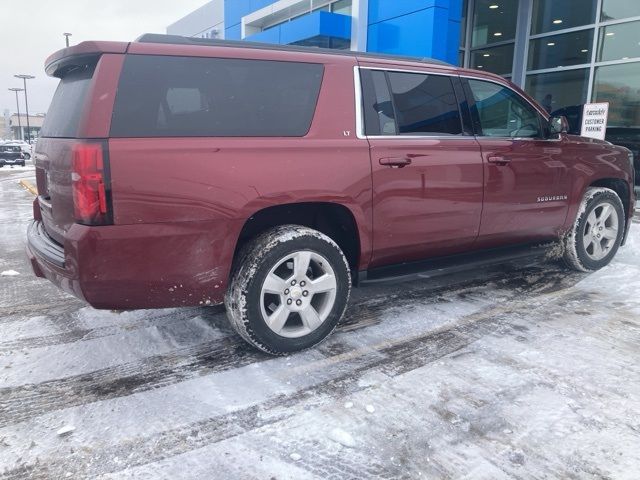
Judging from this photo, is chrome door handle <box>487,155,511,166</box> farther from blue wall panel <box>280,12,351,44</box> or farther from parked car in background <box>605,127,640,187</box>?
blue wall panel <box>280,12,351,44</box>

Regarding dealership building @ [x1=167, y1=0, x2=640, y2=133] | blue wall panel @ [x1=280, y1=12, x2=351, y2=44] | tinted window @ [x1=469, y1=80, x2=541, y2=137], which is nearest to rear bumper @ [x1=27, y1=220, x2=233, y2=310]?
tinted window @ [x1=469, y1=80, x2=541, y2=137]

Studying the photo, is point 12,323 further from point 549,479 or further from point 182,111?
point 549,479

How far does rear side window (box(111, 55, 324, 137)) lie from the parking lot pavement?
1.41 meters

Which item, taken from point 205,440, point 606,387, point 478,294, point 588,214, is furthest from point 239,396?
point 588,214

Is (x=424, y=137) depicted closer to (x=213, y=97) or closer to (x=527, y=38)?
(x=213, y=97)

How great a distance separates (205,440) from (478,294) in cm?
291

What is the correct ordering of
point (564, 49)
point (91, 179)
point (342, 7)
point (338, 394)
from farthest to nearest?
point (342, 7), point (564, 49), point (338, 394), point (91, 179)

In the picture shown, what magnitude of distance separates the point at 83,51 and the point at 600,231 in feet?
15.7

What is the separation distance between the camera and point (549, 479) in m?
2.06

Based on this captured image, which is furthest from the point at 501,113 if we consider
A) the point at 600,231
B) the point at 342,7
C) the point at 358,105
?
the point at 342,7

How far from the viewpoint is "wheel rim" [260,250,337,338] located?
305cm

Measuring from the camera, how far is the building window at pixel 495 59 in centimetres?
1366

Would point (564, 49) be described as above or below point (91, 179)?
above

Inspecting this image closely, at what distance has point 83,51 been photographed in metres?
2.67
